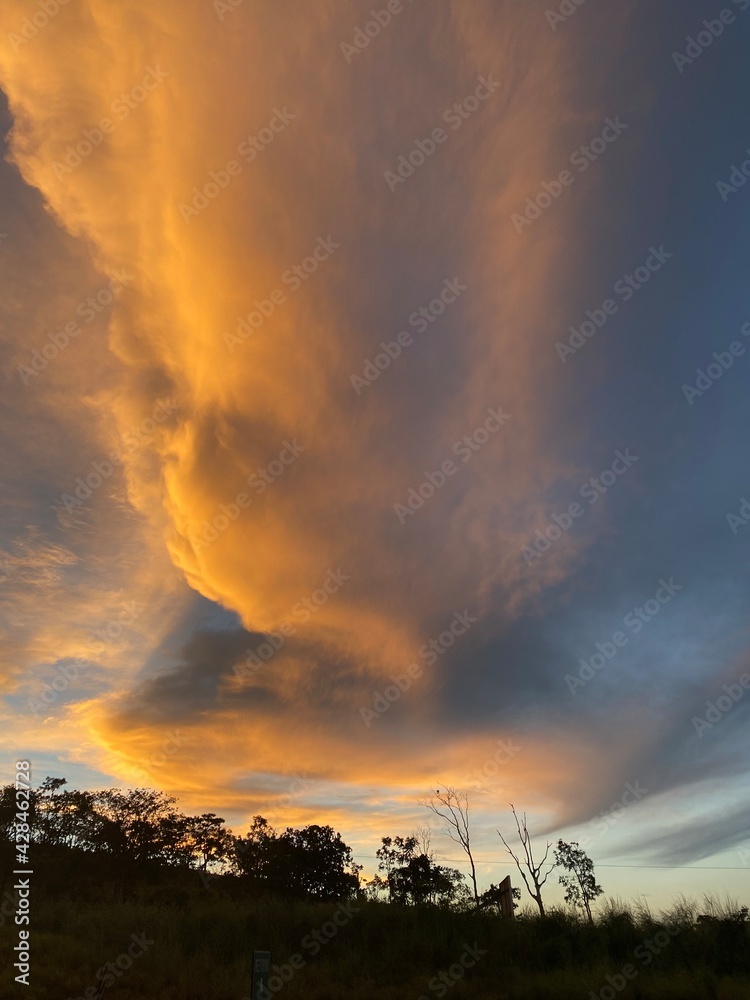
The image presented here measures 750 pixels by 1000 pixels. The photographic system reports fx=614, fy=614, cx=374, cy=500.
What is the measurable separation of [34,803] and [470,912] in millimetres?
50688

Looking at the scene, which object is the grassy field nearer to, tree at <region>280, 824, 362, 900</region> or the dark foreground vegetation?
the dark foreground vegetation

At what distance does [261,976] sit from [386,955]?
13502 millimetres

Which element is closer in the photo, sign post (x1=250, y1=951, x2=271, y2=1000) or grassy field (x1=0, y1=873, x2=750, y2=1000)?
sign post (x1=250, y1=951, x2=271, y2=1000)

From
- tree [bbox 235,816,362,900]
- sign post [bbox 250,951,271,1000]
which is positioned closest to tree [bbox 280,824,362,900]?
tree [bbox 235,816,362,900]

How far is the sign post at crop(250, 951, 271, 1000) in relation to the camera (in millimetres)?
10742

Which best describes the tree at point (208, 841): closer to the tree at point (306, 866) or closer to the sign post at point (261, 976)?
the tree at point (306, 866)

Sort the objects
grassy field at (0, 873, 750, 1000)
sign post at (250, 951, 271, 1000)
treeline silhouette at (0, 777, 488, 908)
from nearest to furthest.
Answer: sign post at (250, 951, 271, 1000) → grassy field at (0, 873, 750, 1000) → treeline silhouette at (0, 777, 488, 908)

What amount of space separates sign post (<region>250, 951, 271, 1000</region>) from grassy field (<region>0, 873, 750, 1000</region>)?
9391mm

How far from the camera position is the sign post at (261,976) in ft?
35.2

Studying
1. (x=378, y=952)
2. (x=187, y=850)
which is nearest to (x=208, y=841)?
(x=187, y=850)

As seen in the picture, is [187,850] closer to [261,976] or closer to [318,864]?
[318,864]

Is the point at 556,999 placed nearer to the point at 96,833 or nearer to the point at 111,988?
the point at 111,988

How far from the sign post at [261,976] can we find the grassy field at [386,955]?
9391mm

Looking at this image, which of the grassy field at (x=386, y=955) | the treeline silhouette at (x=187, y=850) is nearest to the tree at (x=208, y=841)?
the treeline silhouette at (x=187, y=850)
